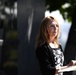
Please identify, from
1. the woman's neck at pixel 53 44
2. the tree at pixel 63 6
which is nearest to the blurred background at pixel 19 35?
the tree at pixel 63 6

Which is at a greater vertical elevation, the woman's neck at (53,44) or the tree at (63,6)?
the tree at (63,6)

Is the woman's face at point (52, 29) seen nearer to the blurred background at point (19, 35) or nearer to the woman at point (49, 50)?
the woman at point (49, 50)

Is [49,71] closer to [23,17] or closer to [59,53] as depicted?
[59,53]

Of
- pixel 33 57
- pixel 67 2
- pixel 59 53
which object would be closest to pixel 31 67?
pixel 33 57

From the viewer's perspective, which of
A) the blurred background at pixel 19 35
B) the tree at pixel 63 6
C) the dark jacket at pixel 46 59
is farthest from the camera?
the tree at pixel 63 6

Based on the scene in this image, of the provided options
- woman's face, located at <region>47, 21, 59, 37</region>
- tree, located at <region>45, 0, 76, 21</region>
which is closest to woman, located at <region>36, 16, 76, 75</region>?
woman's face, located at <region>47, 21, 59, 37</region>

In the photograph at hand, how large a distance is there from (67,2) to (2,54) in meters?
3.30

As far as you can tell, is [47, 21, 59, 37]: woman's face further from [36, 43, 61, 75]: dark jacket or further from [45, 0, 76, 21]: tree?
[45, 0, 76, 21]: tree

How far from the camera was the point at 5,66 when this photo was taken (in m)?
6.93

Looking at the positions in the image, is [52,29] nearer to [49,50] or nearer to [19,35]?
[49,50]

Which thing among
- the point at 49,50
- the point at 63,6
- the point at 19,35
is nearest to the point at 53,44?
the point at 49,50

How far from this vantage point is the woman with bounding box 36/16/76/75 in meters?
3.17

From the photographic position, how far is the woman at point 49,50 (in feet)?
10.4

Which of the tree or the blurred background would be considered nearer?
the blurred background
